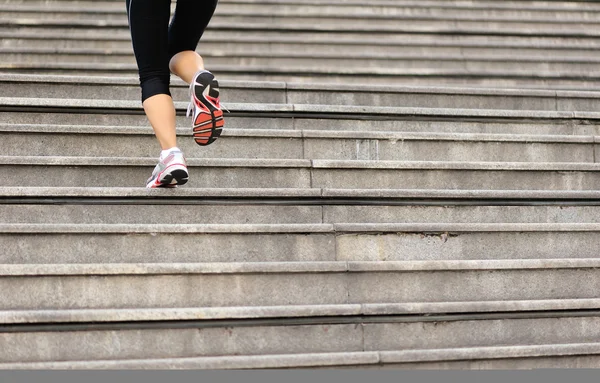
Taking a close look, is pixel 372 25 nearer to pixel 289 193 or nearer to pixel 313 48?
pixel 313 48

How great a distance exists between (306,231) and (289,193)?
309 millimetres

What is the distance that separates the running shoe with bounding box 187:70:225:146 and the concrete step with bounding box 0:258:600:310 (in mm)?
589

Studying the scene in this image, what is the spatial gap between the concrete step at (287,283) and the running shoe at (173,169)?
1.45ft

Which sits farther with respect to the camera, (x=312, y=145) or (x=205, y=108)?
(x=312, y=145)

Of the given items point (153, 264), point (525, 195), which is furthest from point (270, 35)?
point (153, 264)

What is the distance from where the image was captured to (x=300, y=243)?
373cm

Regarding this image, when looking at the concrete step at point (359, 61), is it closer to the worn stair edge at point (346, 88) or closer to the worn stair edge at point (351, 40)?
the worn stair edge at point (351, 40)

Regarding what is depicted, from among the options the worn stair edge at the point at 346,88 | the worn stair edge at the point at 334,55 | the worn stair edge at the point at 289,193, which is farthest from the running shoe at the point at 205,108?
the worn stair edge at the point at 334,55

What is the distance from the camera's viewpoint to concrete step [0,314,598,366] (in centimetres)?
323

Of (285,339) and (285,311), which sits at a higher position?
(285,311)

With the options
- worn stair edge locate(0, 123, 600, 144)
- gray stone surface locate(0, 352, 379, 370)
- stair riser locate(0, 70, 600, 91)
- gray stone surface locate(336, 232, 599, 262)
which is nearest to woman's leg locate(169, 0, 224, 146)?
worn stair edge locate(0, 123, 600, 144)

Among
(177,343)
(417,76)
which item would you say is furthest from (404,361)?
(417,76)

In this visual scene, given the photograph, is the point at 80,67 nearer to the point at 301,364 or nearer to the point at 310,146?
the point at 310,146

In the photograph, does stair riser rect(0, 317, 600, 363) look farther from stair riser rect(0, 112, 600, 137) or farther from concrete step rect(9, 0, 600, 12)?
concrete step rect(9, 0, 600, 12)
